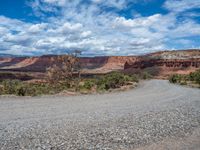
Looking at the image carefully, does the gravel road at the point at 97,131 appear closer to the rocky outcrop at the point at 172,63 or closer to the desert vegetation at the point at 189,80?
the desert vegetation at the point at 189,80

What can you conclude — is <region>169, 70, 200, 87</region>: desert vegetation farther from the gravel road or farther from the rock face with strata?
the rock face with strata

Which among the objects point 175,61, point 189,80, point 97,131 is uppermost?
point 97,131

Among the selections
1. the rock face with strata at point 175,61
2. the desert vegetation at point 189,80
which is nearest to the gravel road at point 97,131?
the desert vegetation at point 189,80

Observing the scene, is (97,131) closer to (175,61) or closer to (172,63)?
(172,63)

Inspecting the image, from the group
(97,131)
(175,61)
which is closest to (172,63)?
(175,61)

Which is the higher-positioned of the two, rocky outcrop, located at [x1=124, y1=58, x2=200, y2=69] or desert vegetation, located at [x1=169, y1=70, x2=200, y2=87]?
rocky outcrop, located at [x1=124, y1=58, x2=200, y2=69]

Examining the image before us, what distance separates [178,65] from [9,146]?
109 m

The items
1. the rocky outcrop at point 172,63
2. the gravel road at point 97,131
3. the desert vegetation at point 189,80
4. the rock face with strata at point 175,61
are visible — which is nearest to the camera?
the gravel road at point 97,131

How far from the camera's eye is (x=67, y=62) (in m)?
38.2

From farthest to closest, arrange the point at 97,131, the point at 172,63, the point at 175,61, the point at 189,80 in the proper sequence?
the point at 175,61
the point at 172,63
the point at 189,80
the point at 97,131

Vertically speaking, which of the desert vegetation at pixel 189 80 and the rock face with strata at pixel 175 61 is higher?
the rock face with strata at pixel 175 61

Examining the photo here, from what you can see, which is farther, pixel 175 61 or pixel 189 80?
A: pixel 175 61

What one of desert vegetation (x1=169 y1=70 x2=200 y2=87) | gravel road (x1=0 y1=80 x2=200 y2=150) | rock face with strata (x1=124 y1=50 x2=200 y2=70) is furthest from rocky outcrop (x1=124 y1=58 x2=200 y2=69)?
gravel road (x1=0 y1=80 x2=200 y2=150)

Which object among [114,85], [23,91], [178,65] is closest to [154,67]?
[178,65]
